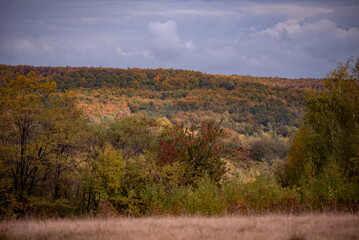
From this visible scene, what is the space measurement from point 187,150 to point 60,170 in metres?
8.37

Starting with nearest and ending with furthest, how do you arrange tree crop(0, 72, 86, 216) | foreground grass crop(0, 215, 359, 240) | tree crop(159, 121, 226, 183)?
foreground grass crop(0, 215, 359, 240) < tree crop(0, 72, 86, 216) < tree crop(159, 121, 226, 183)

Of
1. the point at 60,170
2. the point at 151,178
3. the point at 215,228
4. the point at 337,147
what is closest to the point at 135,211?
the point at 151,178

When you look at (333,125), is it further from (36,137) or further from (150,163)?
(36,137)

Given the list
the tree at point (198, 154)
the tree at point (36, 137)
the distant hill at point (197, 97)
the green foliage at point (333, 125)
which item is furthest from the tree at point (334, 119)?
the distant hill at point (197, 97)

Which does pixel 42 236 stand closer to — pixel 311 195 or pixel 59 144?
pixel 311 195

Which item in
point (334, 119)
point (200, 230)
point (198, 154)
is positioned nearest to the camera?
point (200, 230)

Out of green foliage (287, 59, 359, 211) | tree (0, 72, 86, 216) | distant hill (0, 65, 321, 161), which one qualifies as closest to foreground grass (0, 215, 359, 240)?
tree (0, 72, 86, 216)

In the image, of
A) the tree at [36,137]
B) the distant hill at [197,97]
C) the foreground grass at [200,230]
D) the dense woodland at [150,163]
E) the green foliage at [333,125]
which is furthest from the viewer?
the distant hill at [197,97]

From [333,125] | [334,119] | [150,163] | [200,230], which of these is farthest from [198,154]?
[200,230]

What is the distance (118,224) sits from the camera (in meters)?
7.96

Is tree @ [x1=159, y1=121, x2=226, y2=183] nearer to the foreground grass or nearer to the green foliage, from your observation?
the green foliage

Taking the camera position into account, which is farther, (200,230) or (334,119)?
(334,119)

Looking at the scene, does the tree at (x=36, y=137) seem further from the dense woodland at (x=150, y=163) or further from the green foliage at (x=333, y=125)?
the green foliage at (x=333, y=125)

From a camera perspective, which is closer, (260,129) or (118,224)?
(118,224)
